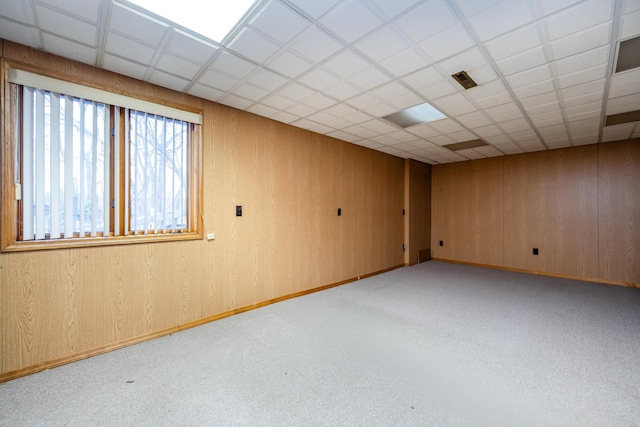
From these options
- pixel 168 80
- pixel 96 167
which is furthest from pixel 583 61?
pixel 96 167

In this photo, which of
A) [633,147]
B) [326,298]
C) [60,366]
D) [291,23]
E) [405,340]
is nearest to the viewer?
[291,23]

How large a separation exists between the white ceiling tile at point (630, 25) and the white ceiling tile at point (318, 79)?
213 centimetres

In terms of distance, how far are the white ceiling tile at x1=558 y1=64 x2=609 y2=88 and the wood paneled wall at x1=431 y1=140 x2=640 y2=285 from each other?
3553 mm

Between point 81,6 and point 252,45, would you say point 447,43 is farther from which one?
point 81,6

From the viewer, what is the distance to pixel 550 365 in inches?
89.5

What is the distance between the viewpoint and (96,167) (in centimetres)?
253

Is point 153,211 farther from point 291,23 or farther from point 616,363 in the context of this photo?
point 616,363

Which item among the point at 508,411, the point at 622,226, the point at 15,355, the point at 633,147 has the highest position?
the point at 633,147

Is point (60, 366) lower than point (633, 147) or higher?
lower

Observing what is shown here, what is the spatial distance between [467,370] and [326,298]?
2.18 metres

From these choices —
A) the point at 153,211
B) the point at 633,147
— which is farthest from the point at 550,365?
the point at 633,147

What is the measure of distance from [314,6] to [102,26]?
157 centimetres

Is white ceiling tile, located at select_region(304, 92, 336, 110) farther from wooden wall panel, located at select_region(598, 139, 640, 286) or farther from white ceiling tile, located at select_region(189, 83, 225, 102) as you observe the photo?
wooden wall panel, located at select_region(598, 139, 640, 286)

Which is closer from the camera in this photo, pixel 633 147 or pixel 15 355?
pixel 15 355
